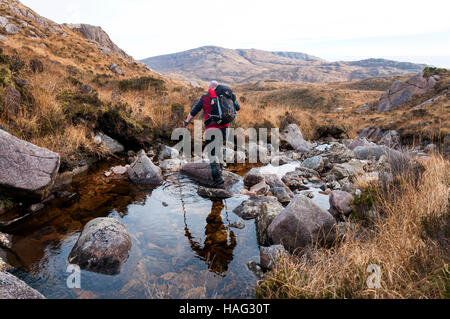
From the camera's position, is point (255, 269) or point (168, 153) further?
point (168, 153)

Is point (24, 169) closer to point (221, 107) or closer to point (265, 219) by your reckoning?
point (221, 107)

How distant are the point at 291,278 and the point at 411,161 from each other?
176 inches

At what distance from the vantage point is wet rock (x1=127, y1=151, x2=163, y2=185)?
6.97 m

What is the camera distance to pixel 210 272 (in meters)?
3.59

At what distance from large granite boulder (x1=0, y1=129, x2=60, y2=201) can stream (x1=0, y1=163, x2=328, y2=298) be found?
1.71 feet

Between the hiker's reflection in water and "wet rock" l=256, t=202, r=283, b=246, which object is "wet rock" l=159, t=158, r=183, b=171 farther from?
"wet rock" l=256, t=202, r=283, b=246

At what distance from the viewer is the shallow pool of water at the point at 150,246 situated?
10.6 ft

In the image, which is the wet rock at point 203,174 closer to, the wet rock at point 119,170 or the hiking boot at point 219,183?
the hiking boot at point 219,183

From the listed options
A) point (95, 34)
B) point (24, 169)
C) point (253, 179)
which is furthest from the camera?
point (95, 34)

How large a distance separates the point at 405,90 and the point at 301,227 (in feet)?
112

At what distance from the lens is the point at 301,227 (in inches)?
158

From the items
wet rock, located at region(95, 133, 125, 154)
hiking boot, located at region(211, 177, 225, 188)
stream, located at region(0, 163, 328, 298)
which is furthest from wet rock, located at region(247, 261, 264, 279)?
wet rock, located at region(95, 133, 125, 154)

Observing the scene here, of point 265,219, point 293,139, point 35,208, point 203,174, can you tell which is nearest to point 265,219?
point 265,219
